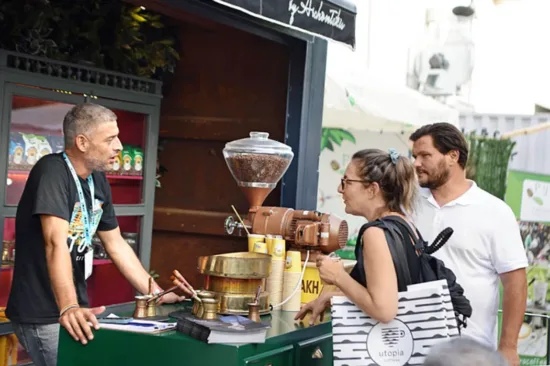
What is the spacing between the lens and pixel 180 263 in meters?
6.02

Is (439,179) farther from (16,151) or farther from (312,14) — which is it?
(16,151)

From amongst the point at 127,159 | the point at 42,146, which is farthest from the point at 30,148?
the point at 127,159

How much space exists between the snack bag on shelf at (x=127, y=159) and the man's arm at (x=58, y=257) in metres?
2.10

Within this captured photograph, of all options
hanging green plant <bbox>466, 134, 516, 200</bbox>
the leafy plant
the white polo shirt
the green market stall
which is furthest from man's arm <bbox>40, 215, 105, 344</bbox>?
hanging green plant <bbox>466, 134, 516, 200</bbox>

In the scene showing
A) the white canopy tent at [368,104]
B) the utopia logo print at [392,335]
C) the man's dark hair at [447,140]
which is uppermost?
the white canopy tent at [368,104]

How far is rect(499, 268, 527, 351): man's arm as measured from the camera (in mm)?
3811

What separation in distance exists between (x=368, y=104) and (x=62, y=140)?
3.39 metres

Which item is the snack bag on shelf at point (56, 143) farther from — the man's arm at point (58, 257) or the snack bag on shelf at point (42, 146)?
the man's arm at point (58, 257)

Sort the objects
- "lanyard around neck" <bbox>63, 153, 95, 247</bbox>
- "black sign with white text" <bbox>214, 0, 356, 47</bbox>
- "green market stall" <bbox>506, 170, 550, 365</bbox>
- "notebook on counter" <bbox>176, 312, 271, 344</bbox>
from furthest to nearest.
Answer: "green market stall" <bbox>506, 170, 550, 365</bbox> → "black sign with white text" <bbox>214, 0, 356, 47</bbox> → "lanyard around neck" <bbox>63, 153, 95, 247</bbox> → "notebook on counter" <bbox>176, 312, 271, 344</bbox>

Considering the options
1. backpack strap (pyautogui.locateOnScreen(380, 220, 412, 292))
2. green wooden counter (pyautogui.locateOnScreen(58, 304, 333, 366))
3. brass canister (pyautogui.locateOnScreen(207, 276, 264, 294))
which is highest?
backpack strap (pyautogui.locateOnScreen(380, 220, 412, 292))

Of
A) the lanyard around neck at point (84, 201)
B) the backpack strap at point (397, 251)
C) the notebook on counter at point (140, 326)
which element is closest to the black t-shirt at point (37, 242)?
the lanyard around neck at point (84, 201)

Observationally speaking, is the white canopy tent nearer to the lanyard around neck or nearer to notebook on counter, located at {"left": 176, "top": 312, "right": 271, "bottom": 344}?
the lanyard around neck

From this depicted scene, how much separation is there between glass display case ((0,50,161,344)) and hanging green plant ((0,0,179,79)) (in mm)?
161

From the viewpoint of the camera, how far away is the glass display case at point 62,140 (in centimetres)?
459
